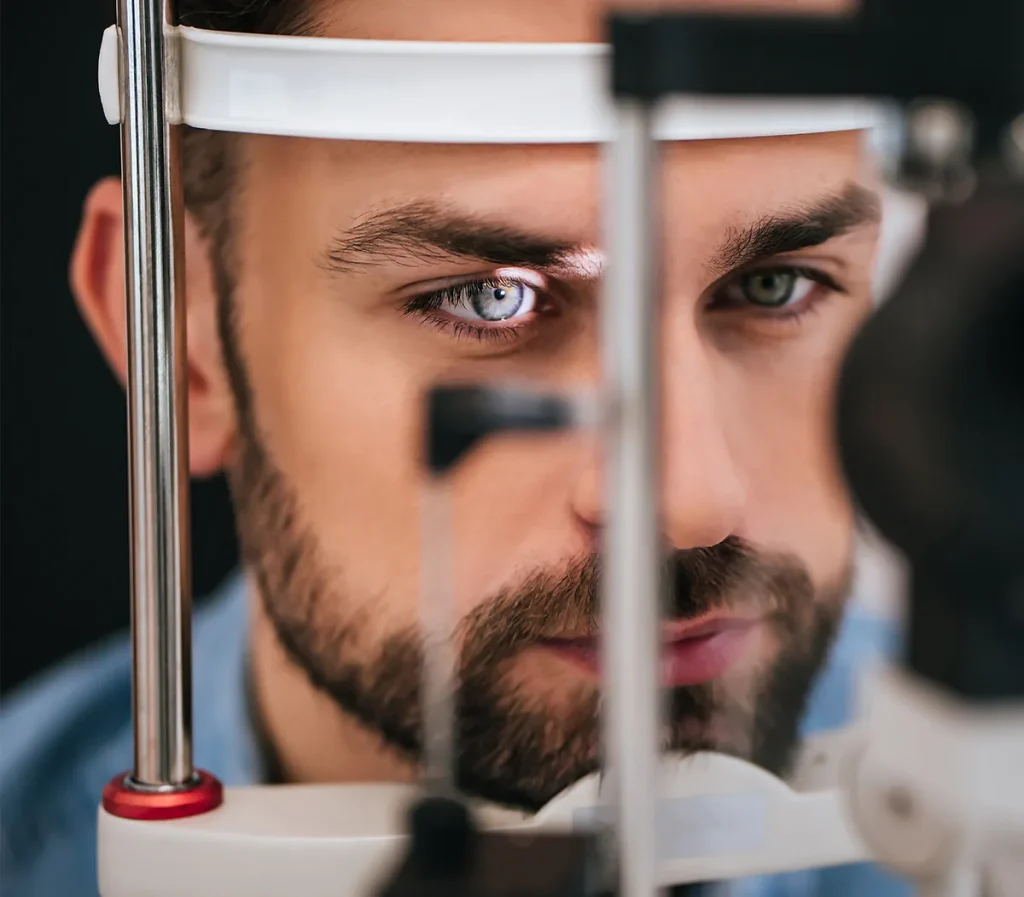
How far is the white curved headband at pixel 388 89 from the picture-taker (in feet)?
2.76

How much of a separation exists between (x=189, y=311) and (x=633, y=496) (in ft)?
1.79

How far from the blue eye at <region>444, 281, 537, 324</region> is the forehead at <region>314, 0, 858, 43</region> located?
0.51 ft

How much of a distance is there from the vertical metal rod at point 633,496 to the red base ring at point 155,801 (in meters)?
0.35

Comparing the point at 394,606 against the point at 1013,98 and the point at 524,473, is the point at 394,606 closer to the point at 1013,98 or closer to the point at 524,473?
the point at 524,473

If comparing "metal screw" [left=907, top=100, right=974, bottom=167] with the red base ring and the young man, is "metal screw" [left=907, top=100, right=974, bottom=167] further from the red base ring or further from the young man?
the red base ring

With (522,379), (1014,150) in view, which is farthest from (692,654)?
(1014,150)

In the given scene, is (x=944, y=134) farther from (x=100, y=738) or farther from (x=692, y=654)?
(x=100, y=738)

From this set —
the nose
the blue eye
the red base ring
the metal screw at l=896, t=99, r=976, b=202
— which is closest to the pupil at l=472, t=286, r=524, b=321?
the blue eye

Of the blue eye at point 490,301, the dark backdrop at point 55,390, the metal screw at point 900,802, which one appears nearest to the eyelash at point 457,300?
the blue eye at point 490,301

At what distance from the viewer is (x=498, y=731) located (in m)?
1.02

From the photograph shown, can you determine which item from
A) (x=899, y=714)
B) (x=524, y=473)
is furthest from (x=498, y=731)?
(x=899, y=714)

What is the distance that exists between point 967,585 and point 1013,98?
0.55 ft

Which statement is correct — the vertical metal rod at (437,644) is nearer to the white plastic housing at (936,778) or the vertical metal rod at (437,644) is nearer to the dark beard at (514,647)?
the white plastic housing at (936,778)

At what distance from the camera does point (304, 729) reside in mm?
1082
